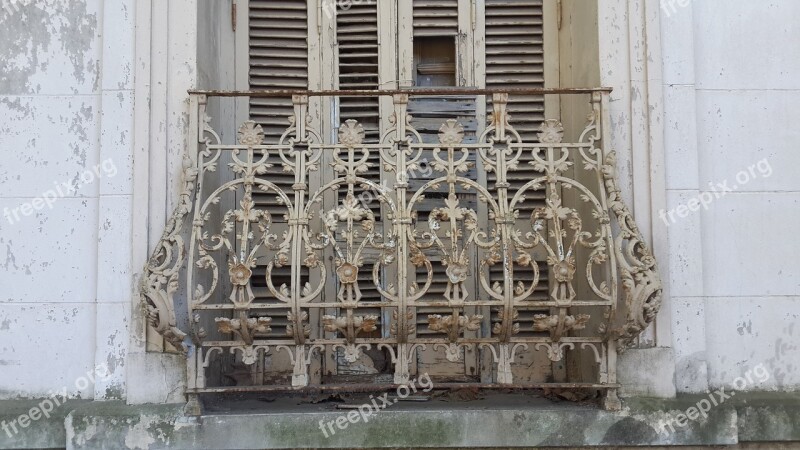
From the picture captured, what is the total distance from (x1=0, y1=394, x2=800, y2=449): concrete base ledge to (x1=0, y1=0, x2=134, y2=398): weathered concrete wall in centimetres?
22

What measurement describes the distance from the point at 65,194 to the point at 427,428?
2060 mm

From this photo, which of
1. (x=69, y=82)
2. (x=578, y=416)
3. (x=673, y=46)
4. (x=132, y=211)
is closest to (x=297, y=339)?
(x=132, y=211)

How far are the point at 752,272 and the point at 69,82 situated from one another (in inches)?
136

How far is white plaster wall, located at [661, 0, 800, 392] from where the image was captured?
14.4 feet

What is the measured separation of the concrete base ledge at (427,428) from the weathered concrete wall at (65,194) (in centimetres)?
22

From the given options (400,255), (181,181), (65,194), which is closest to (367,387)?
(400,255)

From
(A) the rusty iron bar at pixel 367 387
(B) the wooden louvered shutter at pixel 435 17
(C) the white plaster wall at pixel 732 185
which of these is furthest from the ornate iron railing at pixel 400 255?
(B) the wooden louvered shutter at pixel 435 17

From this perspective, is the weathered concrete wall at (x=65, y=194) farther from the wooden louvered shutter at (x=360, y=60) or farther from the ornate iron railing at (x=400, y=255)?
the wooden louvered shutter at (x=360, y=60)

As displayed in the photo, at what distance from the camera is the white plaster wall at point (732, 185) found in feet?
14.4

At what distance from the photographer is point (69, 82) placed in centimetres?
449

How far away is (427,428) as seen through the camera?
4.20 m

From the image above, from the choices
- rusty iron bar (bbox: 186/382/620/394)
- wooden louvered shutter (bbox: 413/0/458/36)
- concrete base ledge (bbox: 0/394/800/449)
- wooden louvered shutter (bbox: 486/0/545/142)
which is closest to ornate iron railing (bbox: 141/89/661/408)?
rusty iron bar (bbox: 186/382/620/394)

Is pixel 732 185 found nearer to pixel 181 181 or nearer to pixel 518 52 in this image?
pixel 518 52

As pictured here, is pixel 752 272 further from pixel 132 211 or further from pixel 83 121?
pixel 83 121
